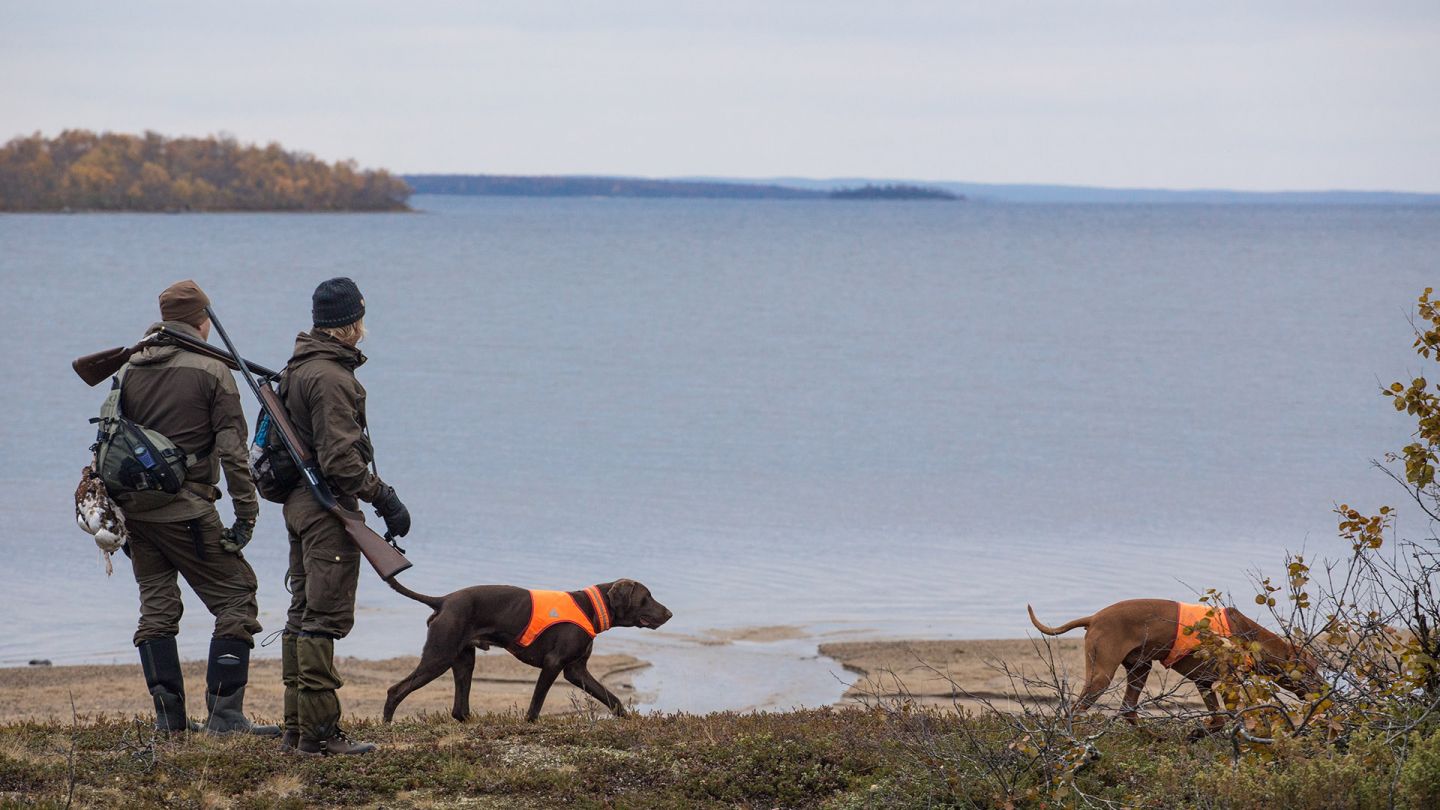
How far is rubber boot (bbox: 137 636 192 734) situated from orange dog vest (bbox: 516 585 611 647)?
1792 mm

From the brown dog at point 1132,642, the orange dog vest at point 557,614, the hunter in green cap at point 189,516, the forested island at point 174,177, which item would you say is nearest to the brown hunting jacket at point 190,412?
the hunter in green cap at point 189,516

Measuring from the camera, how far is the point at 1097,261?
9288cm

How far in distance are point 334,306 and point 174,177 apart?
171512mm

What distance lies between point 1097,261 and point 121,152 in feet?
377

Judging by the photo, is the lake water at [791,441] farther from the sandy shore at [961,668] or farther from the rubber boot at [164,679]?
the rubber boot at [164,679]

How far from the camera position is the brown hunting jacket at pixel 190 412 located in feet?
23.7

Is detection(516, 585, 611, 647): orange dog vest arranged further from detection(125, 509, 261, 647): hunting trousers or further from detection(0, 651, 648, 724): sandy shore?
detection(0, 651, 648, 724): sandy shore

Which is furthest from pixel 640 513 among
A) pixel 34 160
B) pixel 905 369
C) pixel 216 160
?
pixel 216 160

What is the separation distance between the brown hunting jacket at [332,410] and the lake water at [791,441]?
5124 millimetres

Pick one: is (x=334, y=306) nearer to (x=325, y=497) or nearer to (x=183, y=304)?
(x=325, y=497)

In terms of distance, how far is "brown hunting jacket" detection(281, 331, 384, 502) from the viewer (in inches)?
253

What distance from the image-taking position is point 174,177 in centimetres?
16538

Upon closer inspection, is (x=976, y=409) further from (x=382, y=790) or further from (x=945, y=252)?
(x=945, y=252)

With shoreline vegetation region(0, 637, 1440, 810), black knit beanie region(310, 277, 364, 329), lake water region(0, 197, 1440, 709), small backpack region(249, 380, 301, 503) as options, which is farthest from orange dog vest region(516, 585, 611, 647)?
lake water region(0, 197, 1440, 709)
